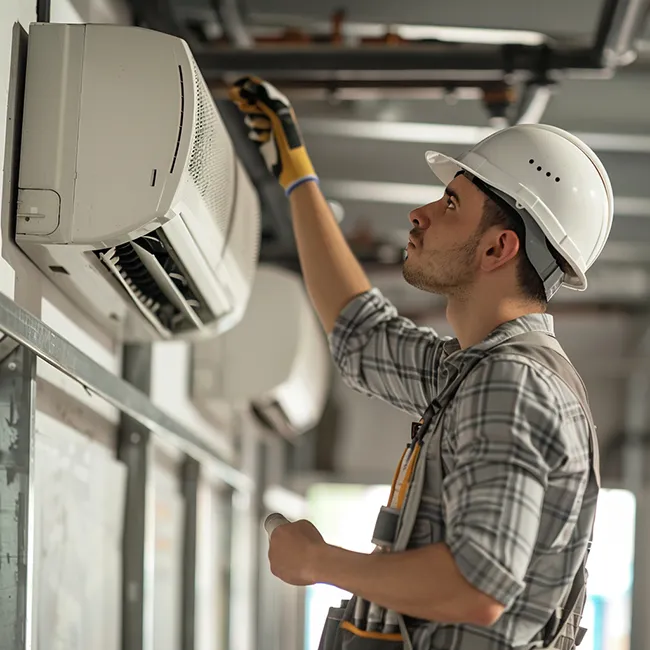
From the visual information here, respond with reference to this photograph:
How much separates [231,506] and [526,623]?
2964mm

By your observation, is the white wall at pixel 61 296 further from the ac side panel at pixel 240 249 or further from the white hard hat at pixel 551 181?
the white hard hat at pixel 551 181

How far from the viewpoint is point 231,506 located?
165 inches

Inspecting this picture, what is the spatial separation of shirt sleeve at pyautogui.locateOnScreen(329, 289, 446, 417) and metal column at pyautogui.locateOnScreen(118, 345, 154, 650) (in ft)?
3.18

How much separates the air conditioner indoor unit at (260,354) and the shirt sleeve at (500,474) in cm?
227

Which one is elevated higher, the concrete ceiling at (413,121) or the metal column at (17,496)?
the concrete ceiling at (413,121)

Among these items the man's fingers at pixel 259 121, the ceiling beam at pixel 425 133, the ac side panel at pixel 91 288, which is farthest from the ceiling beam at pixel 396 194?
the man's fingers at pixel 259 121

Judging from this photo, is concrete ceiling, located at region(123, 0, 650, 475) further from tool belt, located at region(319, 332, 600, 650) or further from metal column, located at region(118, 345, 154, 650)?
tool belt, located at region(319, 332, 600, 650)

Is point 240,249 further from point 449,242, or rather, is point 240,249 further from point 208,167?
point 449,242

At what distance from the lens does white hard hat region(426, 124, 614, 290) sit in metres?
1.50

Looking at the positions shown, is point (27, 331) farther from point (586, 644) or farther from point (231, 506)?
point (586, 644)

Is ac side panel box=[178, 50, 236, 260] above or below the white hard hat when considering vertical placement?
above

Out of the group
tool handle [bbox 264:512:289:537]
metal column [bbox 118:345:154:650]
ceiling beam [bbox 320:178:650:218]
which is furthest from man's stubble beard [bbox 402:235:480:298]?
ceiling beam [bbox 320:178:650:218]

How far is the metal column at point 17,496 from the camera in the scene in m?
1.65

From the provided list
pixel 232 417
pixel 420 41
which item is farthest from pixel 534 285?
pixel 232 417
